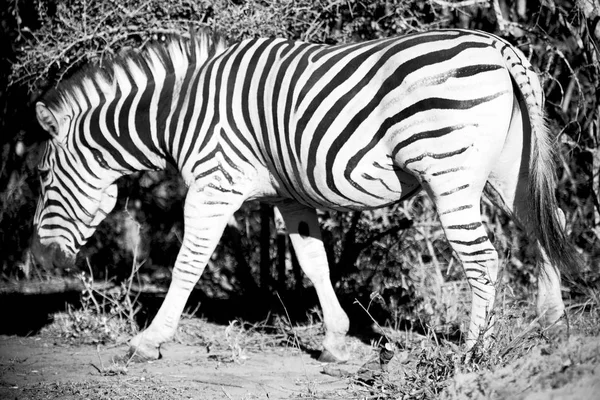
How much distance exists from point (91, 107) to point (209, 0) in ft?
4.08

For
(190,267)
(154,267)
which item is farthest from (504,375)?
(154,267)

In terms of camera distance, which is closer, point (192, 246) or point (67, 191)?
point (192, 246)

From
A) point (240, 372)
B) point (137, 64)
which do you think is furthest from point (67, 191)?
point (240, 372)

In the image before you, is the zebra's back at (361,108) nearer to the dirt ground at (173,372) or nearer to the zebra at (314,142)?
the zebra at (314,142)

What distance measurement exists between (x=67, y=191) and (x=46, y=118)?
1.88 ft

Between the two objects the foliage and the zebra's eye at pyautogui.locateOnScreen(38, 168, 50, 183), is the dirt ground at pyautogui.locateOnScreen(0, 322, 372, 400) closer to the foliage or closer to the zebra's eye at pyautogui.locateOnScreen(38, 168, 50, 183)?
the foliage

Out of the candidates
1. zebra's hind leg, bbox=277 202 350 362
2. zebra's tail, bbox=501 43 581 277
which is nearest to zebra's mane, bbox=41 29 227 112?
zebra's hind leg, bbox=277 202 350 362

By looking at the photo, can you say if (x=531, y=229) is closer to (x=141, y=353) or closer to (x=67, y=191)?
(x=141, y=353)

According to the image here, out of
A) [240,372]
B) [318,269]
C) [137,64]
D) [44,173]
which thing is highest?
A: [137,64]

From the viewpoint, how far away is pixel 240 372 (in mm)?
4941

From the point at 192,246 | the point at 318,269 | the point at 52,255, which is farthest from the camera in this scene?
the point at 52,255

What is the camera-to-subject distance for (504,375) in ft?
10.6

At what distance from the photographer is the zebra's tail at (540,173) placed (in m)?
4.25

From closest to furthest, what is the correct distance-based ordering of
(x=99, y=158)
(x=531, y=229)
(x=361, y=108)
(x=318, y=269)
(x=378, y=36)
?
(x=361, y=108) < (x=531, y=229) < (x=318, y=269) < (x=99, y=158) < (x=378, y=36)
